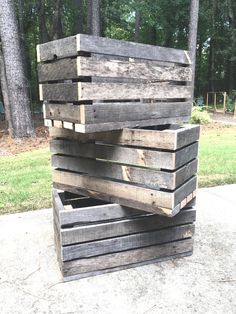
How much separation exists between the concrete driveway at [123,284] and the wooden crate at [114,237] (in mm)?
82

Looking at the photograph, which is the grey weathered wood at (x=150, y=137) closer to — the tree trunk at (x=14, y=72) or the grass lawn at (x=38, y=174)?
the grass lawn at (x=38, y=174)

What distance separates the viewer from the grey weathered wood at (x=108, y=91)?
2.16m

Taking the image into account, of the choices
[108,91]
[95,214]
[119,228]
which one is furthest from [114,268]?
[108,91]

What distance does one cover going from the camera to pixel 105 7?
17.7 metres

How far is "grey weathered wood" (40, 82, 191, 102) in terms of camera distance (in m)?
2.16

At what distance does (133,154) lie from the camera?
2.45m

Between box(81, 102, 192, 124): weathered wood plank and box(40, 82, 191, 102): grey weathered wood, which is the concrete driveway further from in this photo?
box(40, 82, 191, 102): grey weathered wood

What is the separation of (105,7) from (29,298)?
58.6ft

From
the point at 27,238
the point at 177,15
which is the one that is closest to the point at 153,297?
the point at 27,238

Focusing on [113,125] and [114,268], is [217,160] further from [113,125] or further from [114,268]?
[113,125]

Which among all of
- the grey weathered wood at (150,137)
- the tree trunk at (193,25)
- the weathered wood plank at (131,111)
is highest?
the tree trunk at (193,25)

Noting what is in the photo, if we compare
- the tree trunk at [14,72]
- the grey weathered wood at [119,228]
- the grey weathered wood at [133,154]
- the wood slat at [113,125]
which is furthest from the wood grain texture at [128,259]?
the tree trunk at [14,72]

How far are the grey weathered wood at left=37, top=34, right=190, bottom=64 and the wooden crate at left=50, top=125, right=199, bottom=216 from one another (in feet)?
1.85

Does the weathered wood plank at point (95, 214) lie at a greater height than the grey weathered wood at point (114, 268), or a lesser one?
greater
